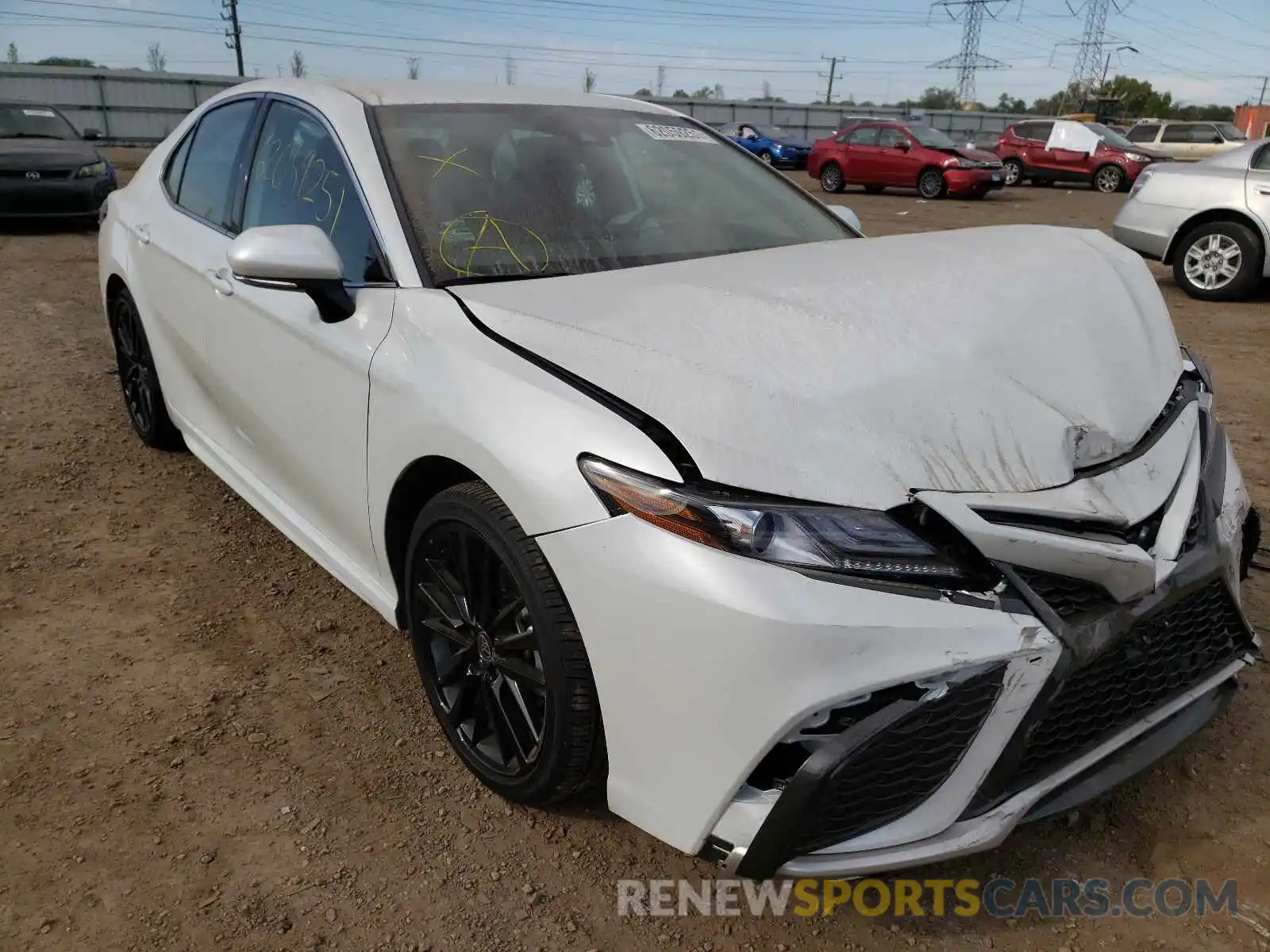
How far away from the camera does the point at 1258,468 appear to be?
4.14m

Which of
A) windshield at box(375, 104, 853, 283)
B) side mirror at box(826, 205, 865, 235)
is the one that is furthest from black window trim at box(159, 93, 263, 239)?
side mirror at box(826, 205, 865, 235)

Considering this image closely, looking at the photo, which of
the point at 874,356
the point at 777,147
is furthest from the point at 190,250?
the point at 777,147

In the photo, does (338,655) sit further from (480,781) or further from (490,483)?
(490,483)

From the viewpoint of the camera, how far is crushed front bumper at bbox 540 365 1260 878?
1537mm

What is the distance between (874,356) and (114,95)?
3512 cm

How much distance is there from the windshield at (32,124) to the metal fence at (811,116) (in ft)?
93.7

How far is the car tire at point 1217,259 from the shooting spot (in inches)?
316

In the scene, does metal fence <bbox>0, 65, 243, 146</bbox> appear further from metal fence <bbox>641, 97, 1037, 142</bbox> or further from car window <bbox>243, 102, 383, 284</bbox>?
car window <bbox>243, 102, 383, 284</bbox>

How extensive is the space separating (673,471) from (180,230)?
254 centimetres

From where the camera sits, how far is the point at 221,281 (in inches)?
116

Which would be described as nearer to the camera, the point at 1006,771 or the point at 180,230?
the point at 1006,771

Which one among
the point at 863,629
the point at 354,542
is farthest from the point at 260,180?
the point at 863,629

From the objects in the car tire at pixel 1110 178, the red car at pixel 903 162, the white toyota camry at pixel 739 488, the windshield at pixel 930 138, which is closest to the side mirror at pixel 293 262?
the white toyota camry at pixel 739 488

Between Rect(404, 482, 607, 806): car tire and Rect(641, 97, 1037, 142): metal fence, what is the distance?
37.9 meters
